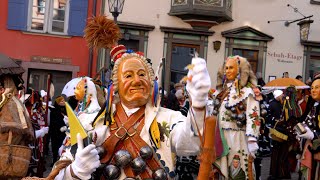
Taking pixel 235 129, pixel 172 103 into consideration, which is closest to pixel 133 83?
pixel 235 129

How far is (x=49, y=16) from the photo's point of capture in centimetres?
2103

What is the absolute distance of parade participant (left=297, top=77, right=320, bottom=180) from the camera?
25.1 feet

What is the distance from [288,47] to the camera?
2130cm

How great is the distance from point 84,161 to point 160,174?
0.70 m

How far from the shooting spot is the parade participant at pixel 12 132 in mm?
6136

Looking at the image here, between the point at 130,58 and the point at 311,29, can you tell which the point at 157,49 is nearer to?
the point at 311,29

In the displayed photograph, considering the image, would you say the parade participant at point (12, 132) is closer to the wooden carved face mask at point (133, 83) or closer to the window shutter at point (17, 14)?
the wooden carved face mask at point (133, 83)

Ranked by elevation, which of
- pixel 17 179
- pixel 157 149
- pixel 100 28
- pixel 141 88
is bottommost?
pixel 17 179

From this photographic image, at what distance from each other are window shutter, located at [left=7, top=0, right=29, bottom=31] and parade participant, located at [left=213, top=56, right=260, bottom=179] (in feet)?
45.5

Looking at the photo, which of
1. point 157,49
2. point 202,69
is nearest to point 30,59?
point 157,49

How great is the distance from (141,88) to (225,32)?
17.1 m

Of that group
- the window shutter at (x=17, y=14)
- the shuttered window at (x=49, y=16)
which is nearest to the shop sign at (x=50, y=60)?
the shuttered window at (x=49, y=16)

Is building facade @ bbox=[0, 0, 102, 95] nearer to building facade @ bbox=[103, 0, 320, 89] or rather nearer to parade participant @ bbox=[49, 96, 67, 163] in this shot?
building facade @ bbox=[103, 0, 320, 89]

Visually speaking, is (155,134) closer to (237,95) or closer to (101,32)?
(101,32)
